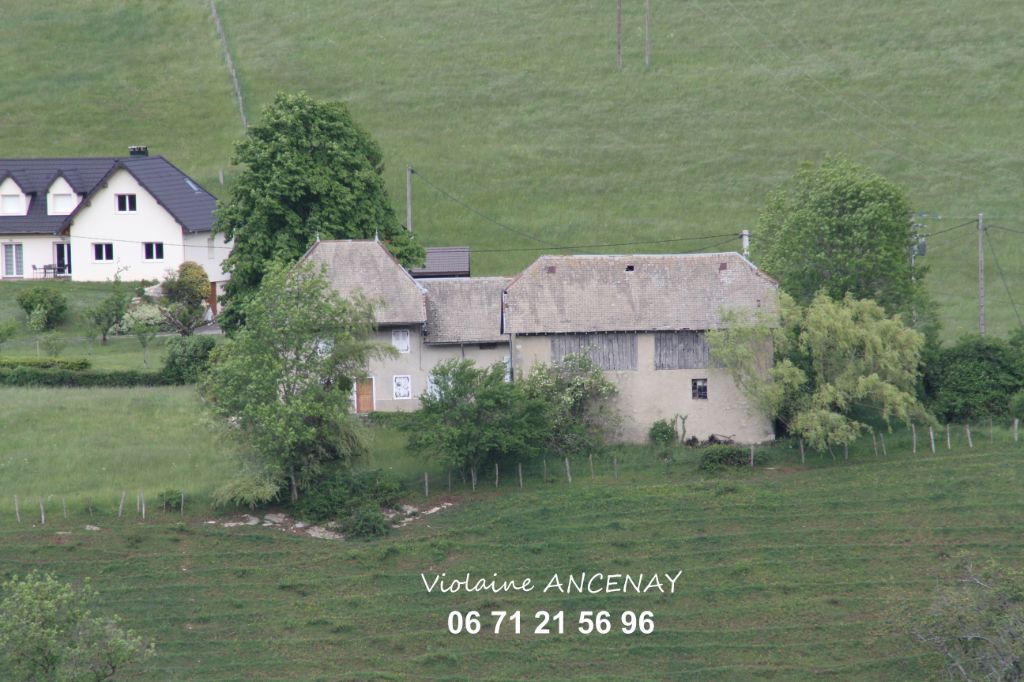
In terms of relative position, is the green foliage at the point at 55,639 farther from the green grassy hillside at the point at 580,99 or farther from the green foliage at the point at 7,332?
the green grassy hillside at the point at 580,99

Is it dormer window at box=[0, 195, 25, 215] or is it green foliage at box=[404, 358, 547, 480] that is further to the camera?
dormer window at box=[0, 195, 25, 215]

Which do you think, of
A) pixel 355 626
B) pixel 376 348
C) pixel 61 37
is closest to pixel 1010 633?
pixel 355 626

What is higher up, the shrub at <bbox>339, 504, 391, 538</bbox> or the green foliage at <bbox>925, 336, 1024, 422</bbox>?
the green foliage at <bbox>925, 336, 1024, 422</bbox>

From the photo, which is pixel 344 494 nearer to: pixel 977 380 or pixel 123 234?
pixel 977 380

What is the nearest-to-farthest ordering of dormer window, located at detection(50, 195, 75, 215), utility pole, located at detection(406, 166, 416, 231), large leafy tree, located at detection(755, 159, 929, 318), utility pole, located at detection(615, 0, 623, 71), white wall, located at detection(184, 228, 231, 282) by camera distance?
large leafy tree, located at detection(755, 159, 929, 318)
utility pole, located at detection(406, 166, 416, 231)
white wall, located at detection(184, 228, 231, 282)
dormer window, located at detection(50, 195, 75, 215)
utility pole, located at detection(615, 0, 623, 71)

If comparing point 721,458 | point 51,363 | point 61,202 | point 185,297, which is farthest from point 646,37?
point 721,458

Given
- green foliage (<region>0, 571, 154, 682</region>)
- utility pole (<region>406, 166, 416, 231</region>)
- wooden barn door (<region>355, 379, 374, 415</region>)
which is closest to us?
green foliage (<region>0, 571, 154, 682</region>)

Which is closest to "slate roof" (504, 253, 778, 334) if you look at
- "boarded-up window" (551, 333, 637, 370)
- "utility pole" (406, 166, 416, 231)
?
"boarded-up window" (551, 333, 637, 370)

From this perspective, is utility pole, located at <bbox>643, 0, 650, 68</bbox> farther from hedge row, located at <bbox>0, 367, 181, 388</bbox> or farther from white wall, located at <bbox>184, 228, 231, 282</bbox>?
hedge row, located at <bbox>0, 367, 181, 388</bbox>

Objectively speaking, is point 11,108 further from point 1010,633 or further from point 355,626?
point 1010,633
